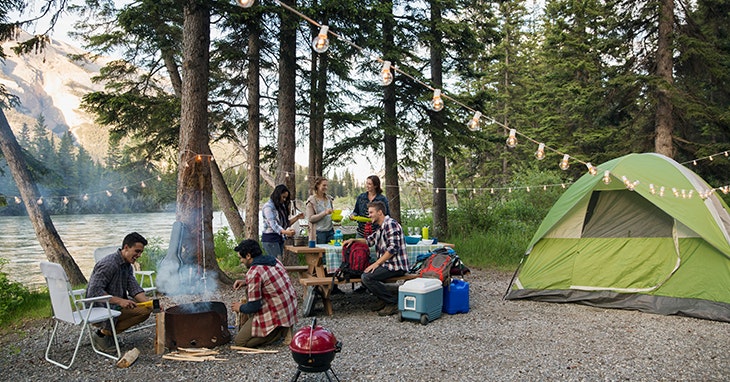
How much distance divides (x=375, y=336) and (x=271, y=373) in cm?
129

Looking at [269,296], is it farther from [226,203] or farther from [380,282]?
[226,203]

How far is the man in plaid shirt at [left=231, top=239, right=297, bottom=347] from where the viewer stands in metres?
3.82

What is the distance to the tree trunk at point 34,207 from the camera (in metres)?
7.79

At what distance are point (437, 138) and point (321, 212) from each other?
15.4 ft

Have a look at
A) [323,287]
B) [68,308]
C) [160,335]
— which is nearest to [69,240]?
[323,287]

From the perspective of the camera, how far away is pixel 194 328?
390cm

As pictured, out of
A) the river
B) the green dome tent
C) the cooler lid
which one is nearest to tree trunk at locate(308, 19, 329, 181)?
the river

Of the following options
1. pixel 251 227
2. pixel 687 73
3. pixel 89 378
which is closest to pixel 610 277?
pixel 89 378

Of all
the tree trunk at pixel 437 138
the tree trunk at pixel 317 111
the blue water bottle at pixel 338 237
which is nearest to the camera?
the blue water bottle at pixel 338 237

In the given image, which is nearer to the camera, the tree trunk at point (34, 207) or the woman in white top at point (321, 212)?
the woman in white top at point (321, 212)

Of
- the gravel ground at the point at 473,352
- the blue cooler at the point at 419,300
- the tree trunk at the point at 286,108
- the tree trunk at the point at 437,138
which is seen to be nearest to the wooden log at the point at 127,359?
the gravel ground at the point at 473,352

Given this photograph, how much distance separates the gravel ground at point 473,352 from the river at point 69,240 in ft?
22.7

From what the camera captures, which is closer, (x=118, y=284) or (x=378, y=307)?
(x=118, y=284)

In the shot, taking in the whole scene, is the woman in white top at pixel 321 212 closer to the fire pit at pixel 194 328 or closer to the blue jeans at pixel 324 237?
the blue jeans at pixel 324 237
